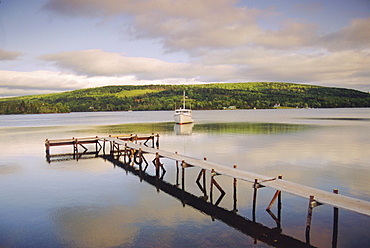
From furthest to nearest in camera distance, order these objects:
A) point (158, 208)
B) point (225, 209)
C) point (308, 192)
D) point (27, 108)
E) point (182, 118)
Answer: point (27, 108)
point (182, 118)
point (158, 208)
point (225, 209)
point (308, 192)

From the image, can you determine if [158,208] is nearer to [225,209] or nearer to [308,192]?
[225,209]

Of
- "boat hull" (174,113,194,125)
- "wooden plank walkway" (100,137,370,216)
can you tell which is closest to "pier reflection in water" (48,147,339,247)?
"wooden plank walkway" (100,137,370,216)

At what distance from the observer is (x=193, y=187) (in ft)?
57.3

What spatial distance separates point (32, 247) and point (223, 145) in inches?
1036

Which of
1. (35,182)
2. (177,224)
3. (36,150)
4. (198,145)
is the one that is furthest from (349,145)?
(36,150)

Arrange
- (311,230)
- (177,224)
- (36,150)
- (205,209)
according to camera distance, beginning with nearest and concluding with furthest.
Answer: (311,230) → (177,224) → (205,209) → (36,150)

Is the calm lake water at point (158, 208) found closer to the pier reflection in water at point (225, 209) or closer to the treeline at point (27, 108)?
the pier reflection in water at point (225, 209)

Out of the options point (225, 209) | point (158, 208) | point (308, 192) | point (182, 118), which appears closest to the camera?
point (308, 192)

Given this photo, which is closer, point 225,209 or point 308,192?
point 308,192

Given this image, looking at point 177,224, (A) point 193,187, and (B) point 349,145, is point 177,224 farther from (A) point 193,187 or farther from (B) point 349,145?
(B) point 349,145

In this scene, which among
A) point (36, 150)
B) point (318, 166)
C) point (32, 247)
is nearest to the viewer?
point (32, 247)

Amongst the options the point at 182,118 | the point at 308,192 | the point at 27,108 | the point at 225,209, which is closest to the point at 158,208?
the point at 225,209

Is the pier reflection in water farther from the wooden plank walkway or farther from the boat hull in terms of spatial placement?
the boat hull

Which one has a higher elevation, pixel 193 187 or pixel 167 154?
pixel 167 154
